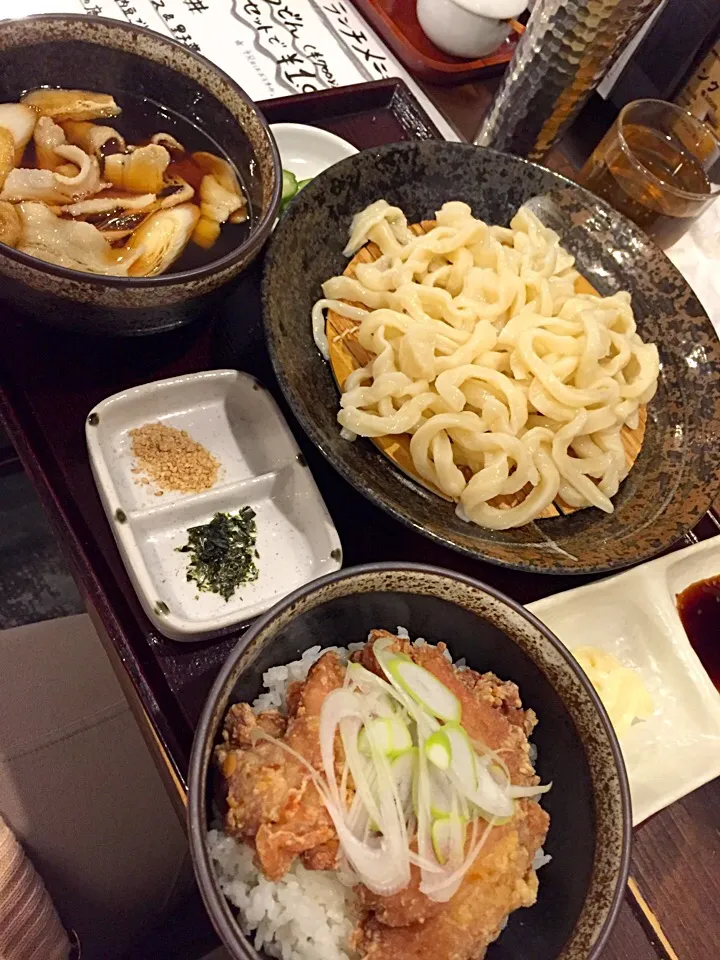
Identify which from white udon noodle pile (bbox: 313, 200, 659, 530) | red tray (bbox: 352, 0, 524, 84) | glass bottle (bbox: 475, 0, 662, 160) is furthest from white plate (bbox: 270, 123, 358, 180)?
red tray (bbox: 352, 0, 524, 84)

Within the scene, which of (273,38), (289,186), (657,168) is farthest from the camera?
(273,38)

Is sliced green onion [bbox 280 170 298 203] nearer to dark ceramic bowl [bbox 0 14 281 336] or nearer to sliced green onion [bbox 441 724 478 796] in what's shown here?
dark ceramic bowl [bbox 0 14 281 336]

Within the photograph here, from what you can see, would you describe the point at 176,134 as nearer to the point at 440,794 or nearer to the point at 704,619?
the point at 440,794

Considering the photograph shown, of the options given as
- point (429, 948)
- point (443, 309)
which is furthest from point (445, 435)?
point (429, 948)

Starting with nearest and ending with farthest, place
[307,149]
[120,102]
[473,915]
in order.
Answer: [473,915], [120,102], [307,149]

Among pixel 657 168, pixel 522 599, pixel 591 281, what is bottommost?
pixel 522 599

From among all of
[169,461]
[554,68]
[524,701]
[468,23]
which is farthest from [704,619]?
[468,23]

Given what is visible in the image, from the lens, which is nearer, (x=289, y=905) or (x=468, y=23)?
(x=289, y=905)
